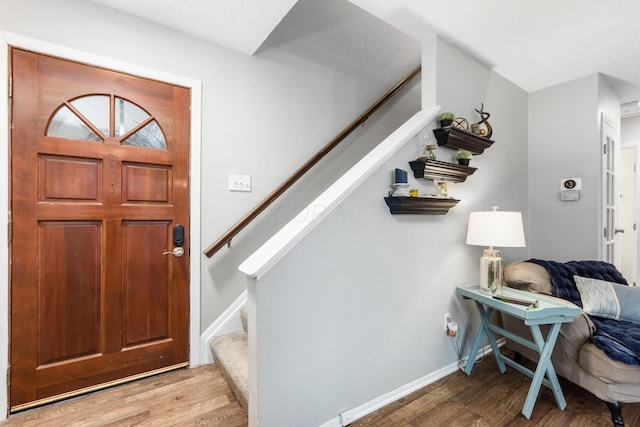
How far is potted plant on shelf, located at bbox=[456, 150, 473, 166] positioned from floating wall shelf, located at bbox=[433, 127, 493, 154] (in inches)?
2.0

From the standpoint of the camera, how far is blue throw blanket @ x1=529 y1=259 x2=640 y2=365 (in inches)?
57.5

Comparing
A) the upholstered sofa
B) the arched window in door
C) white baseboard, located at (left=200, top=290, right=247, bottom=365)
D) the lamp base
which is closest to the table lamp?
the lamp base

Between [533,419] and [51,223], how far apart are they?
2949 mm

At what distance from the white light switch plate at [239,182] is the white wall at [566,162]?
274 cm

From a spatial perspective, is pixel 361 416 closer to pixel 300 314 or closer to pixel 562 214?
pixel 300 314

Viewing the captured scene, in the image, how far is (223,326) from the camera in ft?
6.84

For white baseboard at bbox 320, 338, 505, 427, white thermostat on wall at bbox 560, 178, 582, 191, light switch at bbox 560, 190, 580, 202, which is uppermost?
A: white thermostat on wall at bbox 560, 178, 582, 191

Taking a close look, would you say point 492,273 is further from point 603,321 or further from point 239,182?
point 239,182

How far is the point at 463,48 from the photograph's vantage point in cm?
212

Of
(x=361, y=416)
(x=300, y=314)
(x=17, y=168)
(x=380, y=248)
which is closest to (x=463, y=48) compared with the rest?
(x=380, y=248)

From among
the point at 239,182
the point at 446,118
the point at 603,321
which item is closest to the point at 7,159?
the point at 239,182

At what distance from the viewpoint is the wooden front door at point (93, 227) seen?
5.06 feet

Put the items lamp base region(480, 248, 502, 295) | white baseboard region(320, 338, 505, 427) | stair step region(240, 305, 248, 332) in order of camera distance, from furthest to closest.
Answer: stair step region(240, 305, 248, 332)
lamp base region(480, 248, 502, 295)
white baseboard region(320, 338, 505, 427)

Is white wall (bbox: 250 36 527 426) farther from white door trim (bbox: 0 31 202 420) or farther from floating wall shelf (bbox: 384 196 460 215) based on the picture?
white door trim (bbox: 0 31 202 420)
